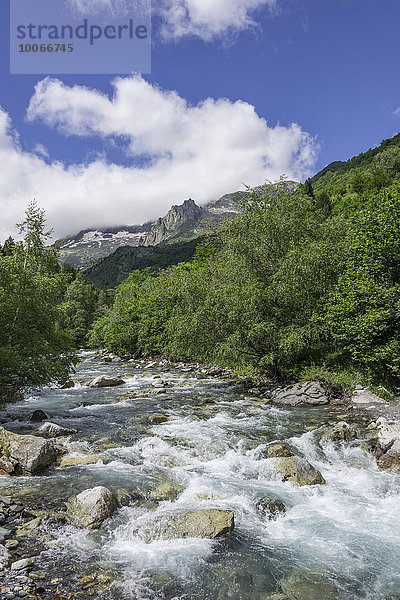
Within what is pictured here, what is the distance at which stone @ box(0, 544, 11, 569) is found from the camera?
610 cm

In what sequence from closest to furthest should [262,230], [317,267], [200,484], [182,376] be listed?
[200,484]
[317,267]
[262,230]
[182,376]

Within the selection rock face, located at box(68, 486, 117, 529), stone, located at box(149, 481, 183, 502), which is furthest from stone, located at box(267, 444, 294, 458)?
rock face, located at box(68, 486, 117, 529)

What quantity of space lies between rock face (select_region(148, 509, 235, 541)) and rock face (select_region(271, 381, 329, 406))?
1146 centimetres

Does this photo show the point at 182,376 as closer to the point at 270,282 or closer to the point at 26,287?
the point at 270,282

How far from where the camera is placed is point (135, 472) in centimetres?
1047

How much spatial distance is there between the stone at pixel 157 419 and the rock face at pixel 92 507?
7.11 meters

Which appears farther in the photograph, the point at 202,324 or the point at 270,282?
the point at 202,324

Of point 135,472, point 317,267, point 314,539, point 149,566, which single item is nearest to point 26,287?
point 135,472

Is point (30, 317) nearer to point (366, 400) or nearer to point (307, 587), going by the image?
point (307, 587)

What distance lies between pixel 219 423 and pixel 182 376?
14703 mm

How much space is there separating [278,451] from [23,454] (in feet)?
25.6

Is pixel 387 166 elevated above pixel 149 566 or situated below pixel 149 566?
above

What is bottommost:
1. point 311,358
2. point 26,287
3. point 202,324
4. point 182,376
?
point 182,376

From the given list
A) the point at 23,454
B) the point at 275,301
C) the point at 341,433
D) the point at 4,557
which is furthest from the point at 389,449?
the point at 275,301
